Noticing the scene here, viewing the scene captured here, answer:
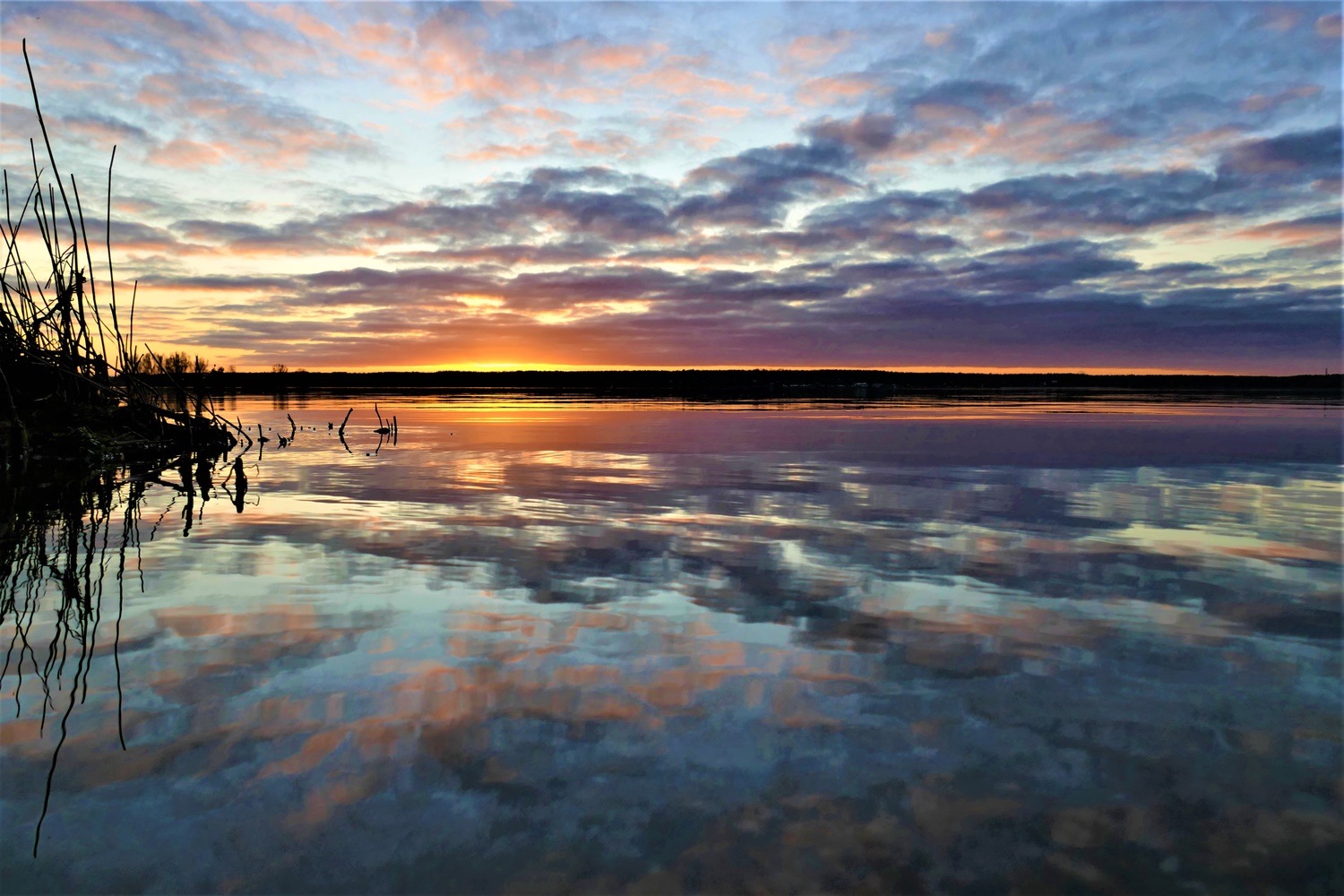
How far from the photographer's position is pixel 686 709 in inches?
141

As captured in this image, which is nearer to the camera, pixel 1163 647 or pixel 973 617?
pixel 1163 647

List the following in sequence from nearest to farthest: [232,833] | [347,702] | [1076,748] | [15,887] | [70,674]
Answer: [15,887], [232,833], [1076,748], [347,702], [70,674]

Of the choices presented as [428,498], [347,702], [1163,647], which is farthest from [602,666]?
[428,498]

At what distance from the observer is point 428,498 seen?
9977 mm

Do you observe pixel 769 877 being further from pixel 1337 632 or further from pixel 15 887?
pixel 1337 632

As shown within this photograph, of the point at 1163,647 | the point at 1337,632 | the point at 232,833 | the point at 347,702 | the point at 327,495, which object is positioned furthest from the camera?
the point at 327,495

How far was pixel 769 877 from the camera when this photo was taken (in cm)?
242

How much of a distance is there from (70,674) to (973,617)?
499 centimetres

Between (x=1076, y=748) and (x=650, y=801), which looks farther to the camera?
(x=1076, y=748)

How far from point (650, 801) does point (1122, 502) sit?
870 cm

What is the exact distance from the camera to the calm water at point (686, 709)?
2.52 meters

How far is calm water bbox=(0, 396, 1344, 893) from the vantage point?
8.27 feet

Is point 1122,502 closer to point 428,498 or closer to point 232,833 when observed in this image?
point 428,498

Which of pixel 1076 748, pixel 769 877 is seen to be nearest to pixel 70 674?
pixel 769 877
